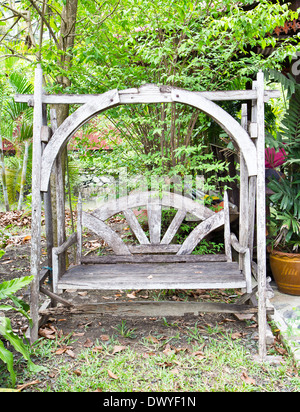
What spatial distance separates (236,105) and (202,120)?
1.00 meters

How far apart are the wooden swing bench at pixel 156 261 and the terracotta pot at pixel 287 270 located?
2.34 feet

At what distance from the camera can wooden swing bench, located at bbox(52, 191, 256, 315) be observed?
3.07 metres

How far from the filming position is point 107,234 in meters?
3.84

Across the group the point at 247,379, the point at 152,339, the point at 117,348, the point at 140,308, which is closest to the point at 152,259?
the point at 140,308

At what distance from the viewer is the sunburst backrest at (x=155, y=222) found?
3.79 meters

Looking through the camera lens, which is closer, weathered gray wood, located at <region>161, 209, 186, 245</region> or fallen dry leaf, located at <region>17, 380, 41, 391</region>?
fallen dry leaf, located at <region>17, 380, 41, 391</region>

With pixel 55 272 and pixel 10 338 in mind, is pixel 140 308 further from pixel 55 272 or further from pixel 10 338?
pixel 10 338

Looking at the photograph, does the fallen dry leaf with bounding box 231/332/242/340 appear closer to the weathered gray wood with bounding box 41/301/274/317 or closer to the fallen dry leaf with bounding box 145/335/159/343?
the weathered gray wood with bounding box 41/301/274/317

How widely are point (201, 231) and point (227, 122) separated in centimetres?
117

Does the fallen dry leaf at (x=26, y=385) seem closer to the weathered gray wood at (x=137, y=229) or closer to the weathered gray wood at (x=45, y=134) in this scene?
the weathered gray wood at (x=137, y=229)

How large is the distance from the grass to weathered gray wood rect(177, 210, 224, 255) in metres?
0.91

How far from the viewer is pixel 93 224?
384cm

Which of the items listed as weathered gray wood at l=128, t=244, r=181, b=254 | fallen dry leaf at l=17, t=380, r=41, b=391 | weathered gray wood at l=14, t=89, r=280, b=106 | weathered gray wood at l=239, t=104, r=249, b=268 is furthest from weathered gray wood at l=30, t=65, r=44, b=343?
weathered gray wood at l=239, t=104, r=249, b=268
